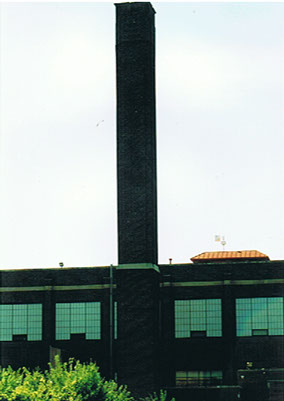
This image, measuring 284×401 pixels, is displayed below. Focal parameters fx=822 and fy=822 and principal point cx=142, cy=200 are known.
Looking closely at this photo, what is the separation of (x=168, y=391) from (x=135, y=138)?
1391 cm

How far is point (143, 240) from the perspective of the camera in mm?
43375

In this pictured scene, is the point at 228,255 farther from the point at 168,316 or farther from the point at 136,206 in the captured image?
the point at 136,206

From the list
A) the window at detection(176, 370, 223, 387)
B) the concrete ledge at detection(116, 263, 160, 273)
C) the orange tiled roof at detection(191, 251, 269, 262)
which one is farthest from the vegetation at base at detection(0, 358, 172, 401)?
the orange tiled roof at detection(191, 251, 269, 262)

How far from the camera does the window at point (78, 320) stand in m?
54.6

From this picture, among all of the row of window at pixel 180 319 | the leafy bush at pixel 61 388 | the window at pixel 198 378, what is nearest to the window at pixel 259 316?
the row of window at pixel 180 319

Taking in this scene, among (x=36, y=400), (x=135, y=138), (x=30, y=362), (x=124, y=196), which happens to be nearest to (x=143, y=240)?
(x=124, y=196)

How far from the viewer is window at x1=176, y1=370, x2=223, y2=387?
52.5 metres

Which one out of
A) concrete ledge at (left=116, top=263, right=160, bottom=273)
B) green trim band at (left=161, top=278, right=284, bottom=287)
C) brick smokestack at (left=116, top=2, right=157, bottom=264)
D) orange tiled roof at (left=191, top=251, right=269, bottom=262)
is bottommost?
green trim band at (left=161, top=278, right=284, bottom=287)

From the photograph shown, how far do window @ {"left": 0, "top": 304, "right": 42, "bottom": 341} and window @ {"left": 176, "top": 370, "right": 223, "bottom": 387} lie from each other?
32.2ft

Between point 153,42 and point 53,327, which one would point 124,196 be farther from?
point 53,327

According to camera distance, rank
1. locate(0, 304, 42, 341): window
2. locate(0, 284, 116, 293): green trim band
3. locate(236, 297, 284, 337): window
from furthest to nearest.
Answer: locate(0, 304, 42, 341): window, locate(0, 284, 116, 293): green trim band, locate(236, 297, 284, 337): window

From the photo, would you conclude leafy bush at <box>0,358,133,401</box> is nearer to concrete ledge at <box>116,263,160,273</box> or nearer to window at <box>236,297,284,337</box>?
concrete ledge at <box>116,263,160,273</box>

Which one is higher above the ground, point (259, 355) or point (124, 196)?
point (124, 196)

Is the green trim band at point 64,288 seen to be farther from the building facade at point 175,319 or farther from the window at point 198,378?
the window at point 198,378
